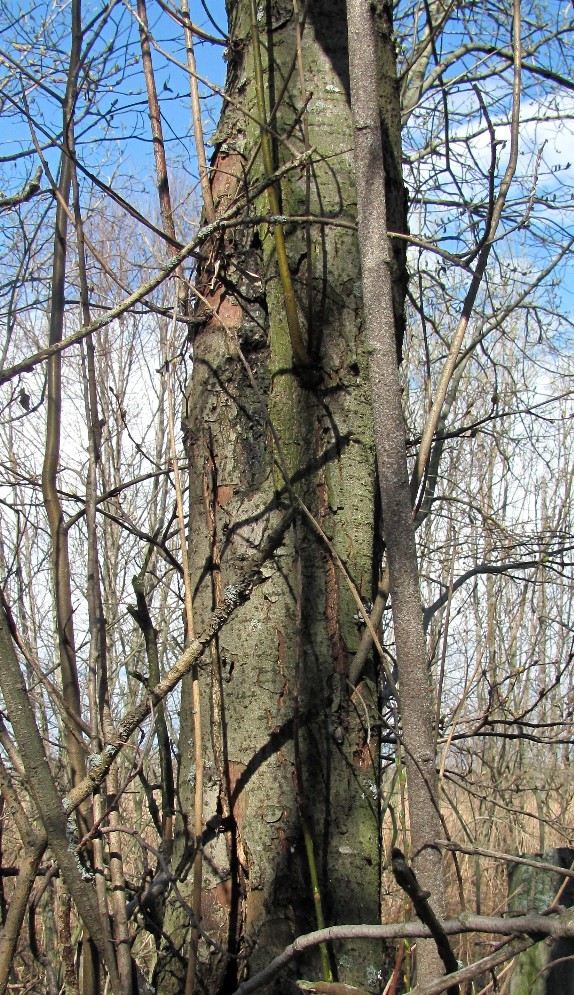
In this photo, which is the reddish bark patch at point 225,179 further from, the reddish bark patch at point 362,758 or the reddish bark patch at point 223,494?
the reddish bark patch at point 362,758

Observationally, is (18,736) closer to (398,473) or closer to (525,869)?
(398,473)

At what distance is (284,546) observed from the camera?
4.87 ft

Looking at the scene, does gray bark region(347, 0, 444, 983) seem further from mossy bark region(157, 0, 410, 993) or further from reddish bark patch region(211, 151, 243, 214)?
reddish bark patch region(211, 151, 243, 214)

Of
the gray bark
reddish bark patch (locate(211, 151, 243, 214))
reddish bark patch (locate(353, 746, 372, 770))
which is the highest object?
reddish bark patch (locate(211, 151, 243, 214))

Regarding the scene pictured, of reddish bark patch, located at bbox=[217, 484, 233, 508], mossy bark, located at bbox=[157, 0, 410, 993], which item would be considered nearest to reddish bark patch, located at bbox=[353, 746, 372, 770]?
mossy bark, located at bbox=[157, 0, 410, 993]

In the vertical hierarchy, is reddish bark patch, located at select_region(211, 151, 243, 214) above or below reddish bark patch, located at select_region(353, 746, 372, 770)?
above

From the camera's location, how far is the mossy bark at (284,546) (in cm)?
135

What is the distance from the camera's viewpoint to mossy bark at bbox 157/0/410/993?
4.43 ft

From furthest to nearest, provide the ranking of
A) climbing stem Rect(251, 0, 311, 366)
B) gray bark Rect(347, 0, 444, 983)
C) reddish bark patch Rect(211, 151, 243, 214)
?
reddish bark patch Rect(211, 151, 243, 214) < climbing stem Rect(251, 0, 311, 366) < gray bark Rect(347, 0, 444, 983)

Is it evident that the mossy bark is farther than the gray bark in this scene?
Yes

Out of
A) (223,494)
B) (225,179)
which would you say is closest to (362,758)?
(223,494)

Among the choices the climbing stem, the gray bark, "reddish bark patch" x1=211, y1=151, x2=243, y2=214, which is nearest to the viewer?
the gray bark

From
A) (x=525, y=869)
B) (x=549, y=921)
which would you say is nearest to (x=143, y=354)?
(x=525, y=869)

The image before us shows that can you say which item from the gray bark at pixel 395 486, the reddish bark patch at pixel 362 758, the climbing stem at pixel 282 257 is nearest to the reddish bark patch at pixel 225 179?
the climbing stem at pixel 282 257
